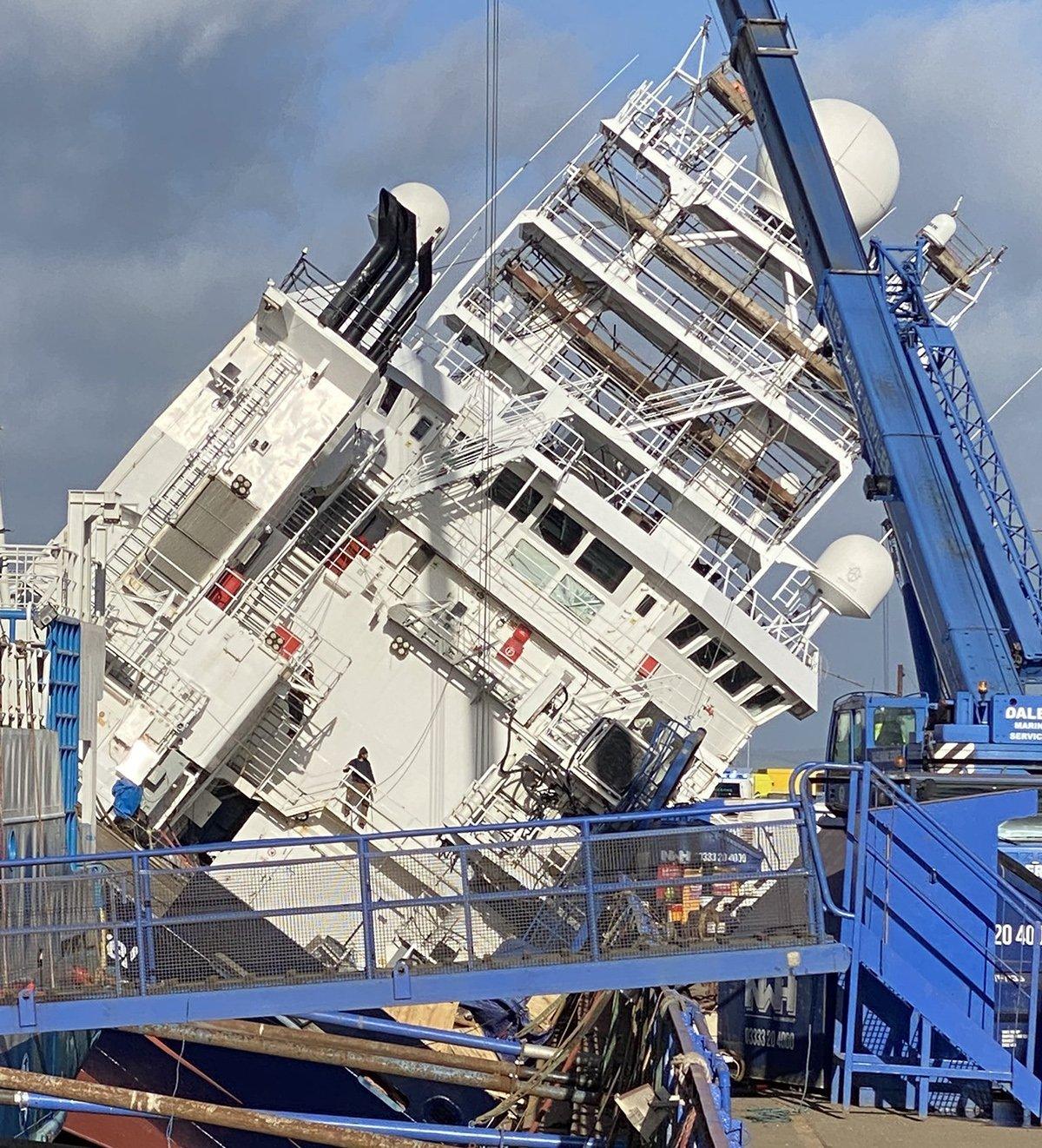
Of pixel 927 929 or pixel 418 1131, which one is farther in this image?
pixel 927 929

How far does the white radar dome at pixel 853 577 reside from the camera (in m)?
26.3

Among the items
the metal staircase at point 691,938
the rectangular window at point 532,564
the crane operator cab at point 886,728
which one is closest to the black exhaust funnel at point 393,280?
the rectangular window at point 532,564

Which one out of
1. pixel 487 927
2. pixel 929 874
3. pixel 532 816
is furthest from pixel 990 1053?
pixel 532 816

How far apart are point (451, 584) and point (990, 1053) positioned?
15128 mm

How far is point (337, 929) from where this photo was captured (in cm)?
1620

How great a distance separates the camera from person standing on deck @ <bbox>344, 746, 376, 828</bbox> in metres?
25.5

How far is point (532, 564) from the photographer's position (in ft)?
85.6

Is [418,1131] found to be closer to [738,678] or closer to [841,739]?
[841,739]

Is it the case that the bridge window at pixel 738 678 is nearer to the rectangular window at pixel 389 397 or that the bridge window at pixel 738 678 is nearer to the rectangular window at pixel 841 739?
the rectangular window at pixel 389 397

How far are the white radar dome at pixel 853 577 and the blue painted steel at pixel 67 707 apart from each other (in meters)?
12.4

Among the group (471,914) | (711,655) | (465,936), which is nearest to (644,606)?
(711,655)

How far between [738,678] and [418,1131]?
14.9 m

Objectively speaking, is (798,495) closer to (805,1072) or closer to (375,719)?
(375,719)

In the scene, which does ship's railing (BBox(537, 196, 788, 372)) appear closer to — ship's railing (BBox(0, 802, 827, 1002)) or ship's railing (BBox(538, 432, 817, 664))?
ship's railing (BBox(538, 432, 817, 664))
